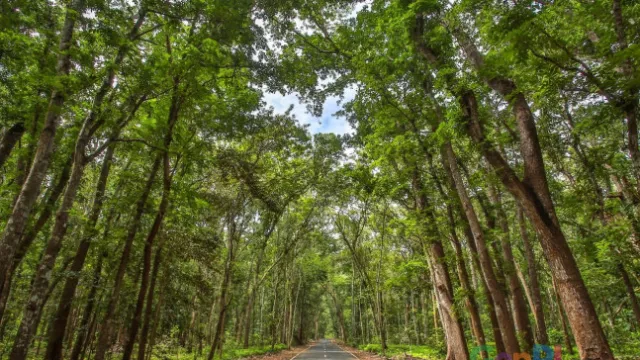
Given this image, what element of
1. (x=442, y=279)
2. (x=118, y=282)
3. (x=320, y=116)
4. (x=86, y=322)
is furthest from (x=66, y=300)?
(x=442, y=279)

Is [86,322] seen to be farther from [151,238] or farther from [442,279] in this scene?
[442,279]

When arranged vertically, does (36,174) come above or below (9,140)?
below

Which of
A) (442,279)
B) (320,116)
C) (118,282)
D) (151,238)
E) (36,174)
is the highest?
(320,116)

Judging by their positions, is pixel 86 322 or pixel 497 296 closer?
pixel 497 296

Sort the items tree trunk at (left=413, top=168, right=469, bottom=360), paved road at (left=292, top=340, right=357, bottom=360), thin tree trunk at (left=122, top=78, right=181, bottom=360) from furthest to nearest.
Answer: paved road at (left=292, top=340, right=357, bottom=360), tree trunk at (left=413, top=168, right=469, bottom=360), thin tree trunk at (left=122, top=78, right=181, bottom=360)

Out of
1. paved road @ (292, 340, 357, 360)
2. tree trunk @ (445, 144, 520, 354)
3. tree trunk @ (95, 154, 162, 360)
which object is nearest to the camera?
tree trunk @ (445, 144, 520, 354)

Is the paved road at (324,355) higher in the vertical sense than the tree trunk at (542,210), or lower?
lower

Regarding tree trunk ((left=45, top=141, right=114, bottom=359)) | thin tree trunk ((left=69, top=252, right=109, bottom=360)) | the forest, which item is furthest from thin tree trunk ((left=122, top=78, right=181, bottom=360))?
tree trunk ((left=45, top=141, right=114, bottom=359))

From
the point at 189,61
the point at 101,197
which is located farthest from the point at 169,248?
the point at 189,61

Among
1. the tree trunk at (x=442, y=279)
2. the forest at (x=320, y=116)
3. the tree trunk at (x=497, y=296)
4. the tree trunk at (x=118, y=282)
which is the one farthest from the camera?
the tree trunk at (x=442, y=279)

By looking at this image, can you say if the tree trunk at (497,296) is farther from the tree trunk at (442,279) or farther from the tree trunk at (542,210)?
the tree trunk at (442,279)

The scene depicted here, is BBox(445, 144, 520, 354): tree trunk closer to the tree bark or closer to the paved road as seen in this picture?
the tree bark

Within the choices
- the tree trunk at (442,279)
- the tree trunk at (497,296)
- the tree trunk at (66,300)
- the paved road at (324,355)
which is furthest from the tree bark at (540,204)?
the paved road at (324,355)

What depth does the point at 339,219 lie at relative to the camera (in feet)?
78.8
